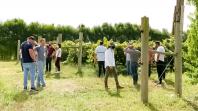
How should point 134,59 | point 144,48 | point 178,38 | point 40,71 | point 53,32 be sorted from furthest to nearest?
point 53,32, point 134,59, point 40,71, point 178,38, point 144,48

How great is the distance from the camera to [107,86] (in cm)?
1891

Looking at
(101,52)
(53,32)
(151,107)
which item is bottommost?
(151,107)

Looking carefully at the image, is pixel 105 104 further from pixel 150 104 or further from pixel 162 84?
pixel 162 84

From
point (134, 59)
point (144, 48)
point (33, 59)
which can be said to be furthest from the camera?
point (134, 59)

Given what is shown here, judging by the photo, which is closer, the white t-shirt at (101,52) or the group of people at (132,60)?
the group of people at (132,60)

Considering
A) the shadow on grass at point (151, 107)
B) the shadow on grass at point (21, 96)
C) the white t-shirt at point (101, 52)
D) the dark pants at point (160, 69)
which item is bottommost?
the shadow on grass at point (151, 107)

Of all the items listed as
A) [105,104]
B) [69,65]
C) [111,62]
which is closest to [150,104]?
[105,104]

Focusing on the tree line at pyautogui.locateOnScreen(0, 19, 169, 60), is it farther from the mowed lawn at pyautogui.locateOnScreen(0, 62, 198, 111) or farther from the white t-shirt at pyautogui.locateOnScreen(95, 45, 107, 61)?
the mowed lawn at pyautogui.locateOnScreen(0, 62, 198, 111)

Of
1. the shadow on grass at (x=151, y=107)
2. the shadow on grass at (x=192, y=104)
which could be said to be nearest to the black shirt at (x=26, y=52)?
the shadow on grass at (x=151, y=107)

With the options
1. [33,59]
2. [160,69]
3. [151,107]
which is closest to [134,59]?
[160,69]

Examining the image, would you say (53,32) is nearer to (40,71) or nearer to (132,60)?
(132,60)

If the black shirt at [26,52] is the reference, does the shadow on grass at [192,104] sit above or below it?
below

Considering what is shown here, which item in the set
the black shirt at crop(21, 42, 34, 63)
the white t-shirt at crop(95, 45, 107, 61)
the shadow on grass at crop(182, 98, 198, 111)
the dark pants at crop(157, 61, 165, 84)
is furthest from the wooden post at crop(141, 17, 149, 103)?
the white t-shirt at crop(95, 45, 107, 61)

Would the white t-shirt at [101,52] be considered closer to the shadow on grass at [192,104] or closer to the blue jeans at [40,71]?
the blue jeans at [40,71]
